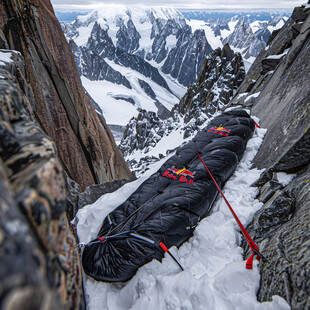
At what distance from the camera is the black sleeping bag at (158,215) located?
3.36m

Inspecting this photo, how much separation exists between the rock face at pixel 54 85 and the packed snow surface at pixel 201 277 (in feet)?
14.3

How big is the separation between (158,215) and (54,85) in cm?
717

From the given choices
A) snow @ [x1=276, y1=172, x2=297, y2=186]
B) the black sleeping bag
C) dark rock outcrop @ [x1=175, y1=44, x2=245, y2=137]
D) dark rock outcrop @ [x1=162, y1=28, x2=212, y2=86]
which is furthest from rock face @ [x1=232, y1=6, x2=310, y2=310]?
dark rock outcrop @ [x1=162, y1=28, x2=212, y2=86]

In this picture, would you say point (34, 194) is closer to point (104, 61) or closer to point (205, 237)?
point (205, 237)

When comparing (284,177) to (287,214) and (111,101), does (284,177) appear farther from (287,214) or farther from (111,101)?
(111,101)

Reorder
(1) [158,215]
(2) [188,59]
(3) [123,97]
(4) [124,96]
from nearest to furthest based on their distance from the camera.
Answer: (1) [158,215] → (3) [123,97] → (4) [124,96] → (2) [188,59]

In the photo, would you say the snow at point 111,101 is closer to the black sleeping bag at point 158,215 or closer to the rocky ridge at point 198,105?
the rocky ridge at point 198,105

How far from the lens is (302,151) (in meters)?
4.03

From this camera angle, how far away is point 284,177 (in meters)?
4.16

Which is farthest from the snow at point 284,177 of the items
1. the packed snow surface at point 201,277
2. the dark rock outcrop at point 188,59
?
the dark rock outcrop at point 188,59

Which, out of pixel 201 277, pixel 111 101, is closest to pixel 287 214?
pixel 201 277

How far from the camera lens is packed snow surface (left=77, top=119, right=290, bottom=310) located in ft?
8.68

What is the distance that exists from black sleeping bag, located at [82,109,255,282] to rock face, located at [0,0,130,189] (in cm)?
476

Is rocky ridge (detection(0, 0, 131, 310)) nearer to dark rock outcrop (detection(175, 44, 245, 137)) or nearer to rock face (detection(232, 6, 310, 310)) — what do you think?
rock face (detection(232, 6, 310, 310))
